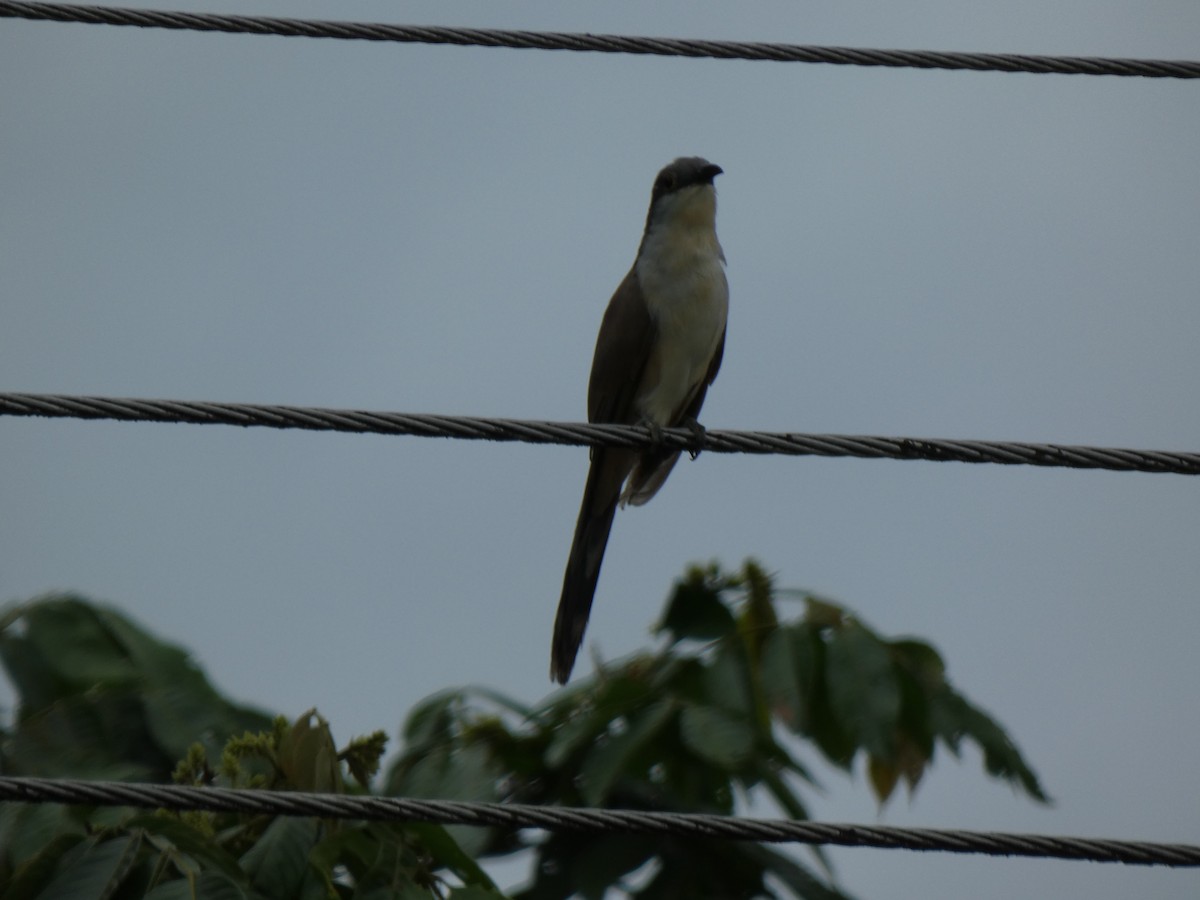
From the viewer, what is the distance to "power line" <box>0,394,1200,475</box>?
3.45m

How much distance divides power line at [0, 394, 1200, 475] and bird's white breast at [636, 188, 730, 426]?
Answer: 2590mm

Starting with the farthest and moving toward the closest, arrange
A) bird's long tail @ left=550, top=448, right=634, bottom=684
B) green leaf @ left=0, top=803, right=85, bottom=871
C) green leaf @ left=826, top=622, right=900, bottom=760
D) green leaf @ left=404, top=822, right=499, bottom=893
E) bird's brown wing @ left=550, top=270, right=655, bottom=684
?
bird's brown wing @ left=550, top=270, right=655, bottom=684, bird's long tail @ left=550, top=448, right=634, bottom=684, green leaf @ left=826, top=622, right=900, bottom=760, green leaf @ left=0, top=803, right=85, bottom=871, green leaf @ left=404, top=822, right=499, bottom=893

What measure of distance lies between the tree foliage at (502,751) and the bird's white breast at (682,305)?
2.13 m

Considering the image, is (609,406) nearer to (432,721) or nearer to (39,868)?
(432,721)

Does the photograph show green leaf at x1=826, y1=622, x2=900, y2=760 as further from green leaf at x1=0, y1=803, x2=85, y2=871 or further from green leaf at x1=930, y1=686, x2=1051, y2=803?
green leaf at x1=0, y1=803, x2=85, y2=871

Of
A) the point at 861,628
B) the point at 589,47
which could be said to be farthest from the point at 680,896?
the point at 589,47

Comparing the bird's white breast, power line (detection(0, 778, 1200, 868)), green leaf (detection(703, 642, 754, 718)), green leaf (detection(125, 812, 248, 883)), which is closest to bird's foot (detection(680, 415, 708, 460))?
the bird's white breast

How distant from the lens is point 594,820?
10.2 ft

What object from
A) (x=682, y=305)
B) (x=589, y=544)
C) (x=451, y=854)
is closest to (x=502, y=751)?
(x=451, y=854)

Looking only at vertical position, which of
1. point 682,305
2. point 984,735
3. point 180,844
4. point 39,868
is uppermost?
point 682,305

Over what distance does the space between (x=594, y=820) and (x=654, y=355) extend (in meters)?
3.70

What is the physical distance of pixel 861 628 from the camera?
176 inches

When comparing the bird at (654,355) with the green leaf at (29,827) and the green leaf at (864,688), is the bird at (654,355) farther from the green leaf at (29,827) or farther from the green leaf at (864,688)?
the green leaf at (29,827)

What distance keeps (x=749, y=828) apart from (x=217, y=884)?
1136 mm
